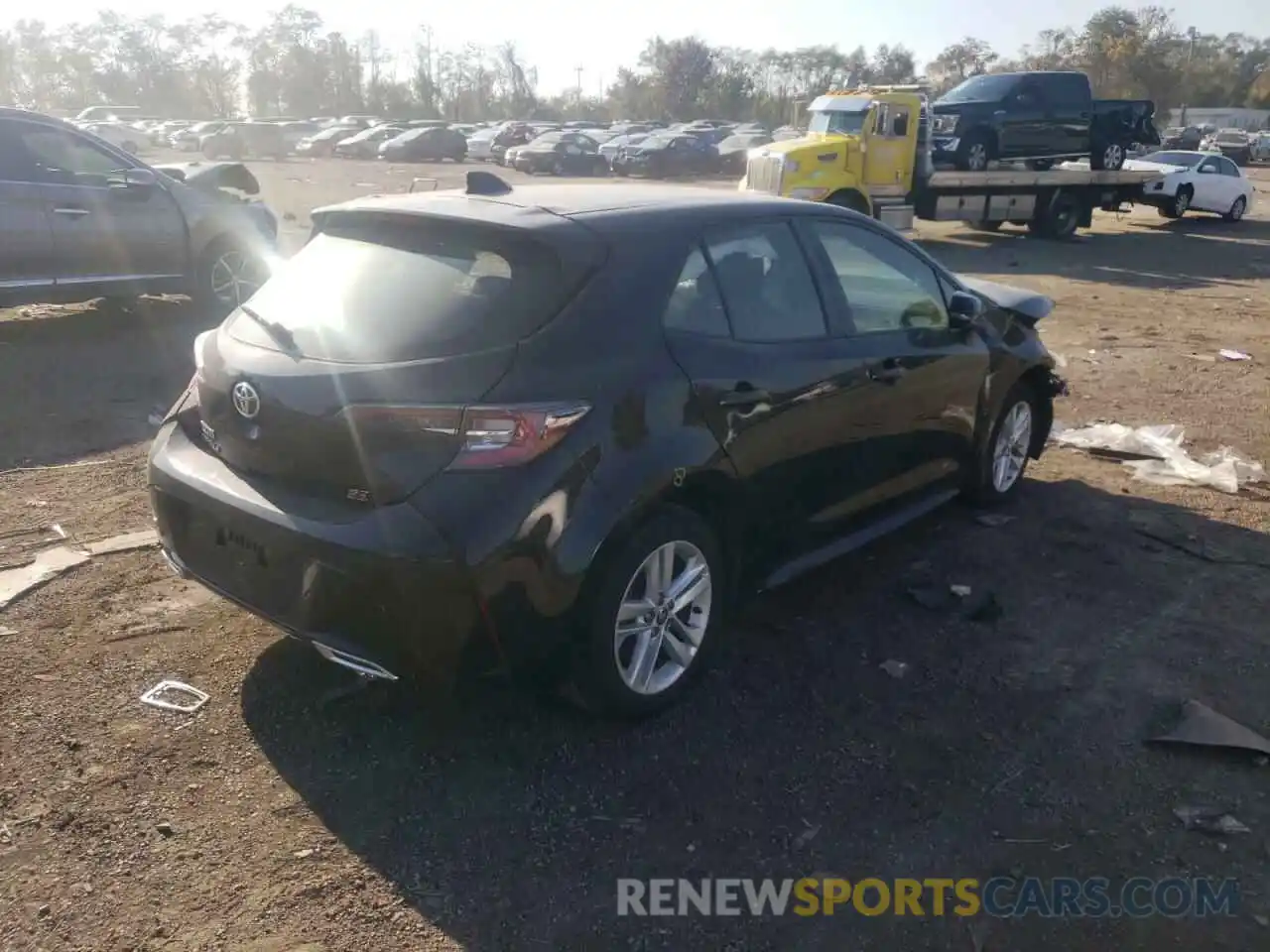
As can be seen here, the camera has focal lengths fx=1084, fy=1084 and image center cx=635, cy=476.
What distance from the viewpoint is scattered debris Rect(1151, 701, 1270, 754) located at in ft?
11.9

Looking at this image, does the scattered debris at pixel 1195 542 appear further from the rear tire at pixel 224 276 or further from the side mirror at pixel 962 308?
the rear tire at pixel 224 276

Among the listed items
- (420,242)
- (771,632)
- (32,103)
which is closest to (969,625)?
(771,632)

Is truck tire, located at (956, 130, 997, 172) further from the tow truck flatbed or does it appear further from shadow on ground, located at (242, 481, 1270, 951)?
shadow on ground, located at (242, 481, 1270, 951)

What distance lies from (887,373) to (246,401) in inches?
100

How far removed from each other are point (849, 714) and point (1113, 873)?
3.25 ft

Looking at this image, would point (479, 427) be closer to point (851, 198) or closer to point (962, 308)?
point (962, 308)

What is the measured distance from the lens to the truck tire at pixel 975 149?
21.0 m

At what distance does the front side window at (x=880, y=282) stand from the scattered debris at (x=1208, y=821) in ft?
6.91

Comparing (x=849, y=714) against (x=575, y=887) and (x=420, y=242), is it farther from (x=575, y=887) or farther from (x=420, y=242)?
(x=420, y=242)

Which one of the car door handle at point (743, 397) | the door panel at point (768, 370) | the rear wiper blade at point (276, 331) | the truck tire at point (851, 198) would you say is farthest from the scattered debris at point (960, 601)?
the truck tire at point (851, 198)

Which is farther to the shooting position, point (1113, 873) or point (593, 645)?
point (593, 645)

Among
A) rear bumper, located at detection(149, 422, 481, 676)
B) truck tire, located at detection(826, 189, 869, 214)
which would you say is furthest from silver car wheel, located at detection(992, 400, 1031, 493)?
truck tire, located at detection(826, 189, 869, 214)

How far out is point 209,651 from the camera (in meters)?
4.05

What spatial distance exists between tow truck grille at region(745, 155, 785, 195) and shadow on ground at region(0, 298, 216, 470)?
31.7 feet
